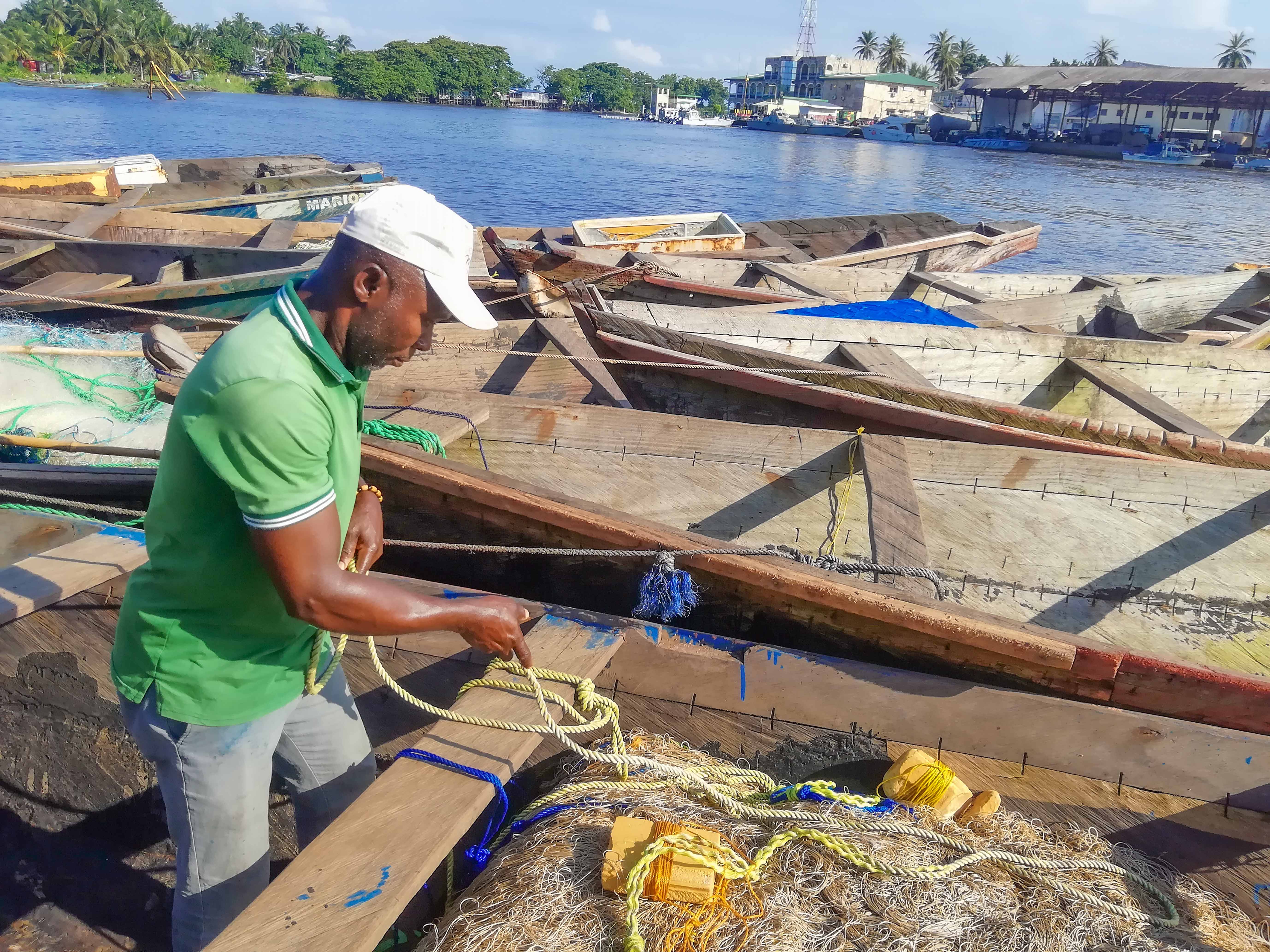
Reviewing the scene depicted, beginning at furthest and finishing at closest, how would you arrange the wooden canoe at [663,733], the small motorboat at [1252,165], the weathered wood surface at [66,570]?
the small motorboat at [1252,165]
the weathered wood surface at [66,570]
the wooden canoe at [663,733]

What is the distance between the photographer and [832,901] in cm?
204

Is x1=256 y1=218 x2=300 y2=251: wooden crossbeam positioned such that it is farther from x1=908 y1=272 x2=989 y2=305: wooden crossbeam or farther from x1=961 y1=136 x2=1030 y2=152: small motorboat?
x1=961 y1=136 x2=1030 y2=152: small motorboat

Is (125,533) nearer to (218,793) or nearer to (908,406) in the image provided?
(218,793)

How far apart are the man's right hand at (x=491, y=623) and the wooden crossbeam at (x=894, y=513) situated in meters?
1.40

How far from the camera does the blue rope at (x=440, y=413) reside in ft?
13.0

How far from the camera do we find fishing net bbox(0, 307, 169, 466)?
14.9 ft

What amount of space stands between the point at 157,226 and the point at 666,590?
377 inches

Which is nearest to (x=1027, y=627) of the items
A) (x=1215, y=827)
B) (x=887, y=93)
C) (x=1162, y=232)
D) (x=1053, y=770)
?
(x=1053, y=770)

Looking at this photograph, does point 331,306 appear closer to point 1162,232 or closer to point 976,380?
point 976,380

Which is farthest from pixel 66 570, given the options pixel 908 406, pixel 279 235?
pixel 279 235

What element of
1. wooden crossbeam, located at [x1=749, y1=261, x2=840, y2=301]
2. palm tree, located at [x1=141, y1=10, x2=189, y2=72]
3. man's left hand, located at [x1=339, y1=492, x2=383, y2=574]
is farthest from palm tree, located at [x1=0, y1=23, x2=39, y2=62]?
man's left hand, located at [x1=339, y1=492, x2=383, y2=574]

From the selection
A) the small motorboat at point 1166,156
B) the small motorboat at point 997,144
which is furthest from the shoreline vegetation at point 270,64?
the small motorboat at point 1166,156

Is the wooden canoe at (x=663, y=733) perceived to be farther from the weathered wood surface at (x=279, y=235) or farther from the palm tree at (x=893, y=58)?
the palm tree at (x=893, y=58)

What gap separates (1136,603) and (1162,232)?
29235 mm
